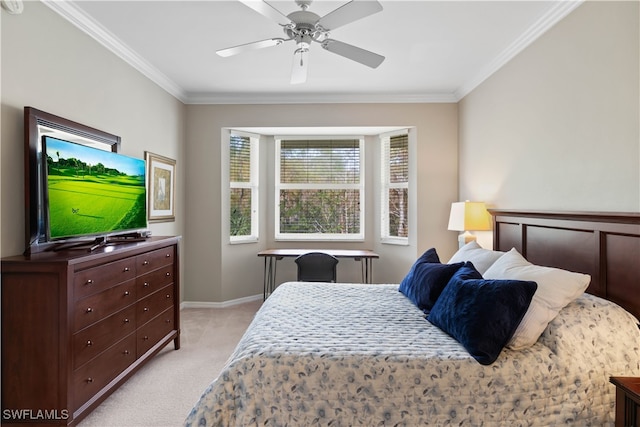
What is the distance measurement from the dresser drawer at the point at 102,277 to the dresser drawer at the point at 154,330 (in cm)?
50

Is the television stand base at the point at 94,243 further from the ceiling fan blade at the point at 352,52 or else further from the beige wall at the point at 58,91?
the ceiling fan blade at the point at 352,52

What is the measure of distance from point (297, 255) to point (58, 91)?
9.32 ft

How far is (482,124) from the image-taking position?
367 centimetres

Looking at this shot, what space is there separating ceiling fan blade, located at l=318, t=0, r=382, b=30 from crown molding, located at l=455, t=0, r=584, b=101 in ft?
4.80

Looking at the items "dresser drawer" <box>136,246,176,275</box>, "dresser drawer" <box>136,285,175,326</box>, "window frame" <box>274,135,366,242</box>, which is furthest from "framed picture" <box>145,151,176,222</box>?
"window frame" <box>274,135,366,242</box>

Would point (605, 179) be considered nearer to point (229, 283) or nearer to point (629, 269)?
point (629, 269)

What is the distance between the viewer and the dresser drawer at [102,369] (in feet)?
6.43

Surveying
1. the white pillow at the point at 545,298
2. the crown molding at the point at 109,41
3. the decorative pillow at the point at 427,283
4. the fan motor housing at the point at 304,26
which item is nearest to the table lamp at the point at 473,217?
the decorative pillow at the point at 427,283

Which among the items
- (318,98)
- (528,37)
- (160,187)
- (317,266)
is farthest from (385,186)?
(160,187)

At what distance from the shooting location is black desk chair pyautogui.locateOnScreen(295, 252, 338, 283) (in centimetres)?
400

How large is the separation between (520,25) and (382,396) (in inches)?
111

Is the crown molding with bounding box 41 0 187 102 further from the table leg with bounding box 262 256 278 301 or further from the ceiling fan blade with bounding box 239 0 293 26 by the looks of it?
the table leg with bounding box 262 256 278 301

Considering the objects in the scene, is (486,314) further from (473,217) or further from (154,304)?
(154,304)

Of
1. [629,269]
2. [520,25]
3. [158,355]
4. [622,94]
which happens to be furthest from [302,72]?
[158,355]
